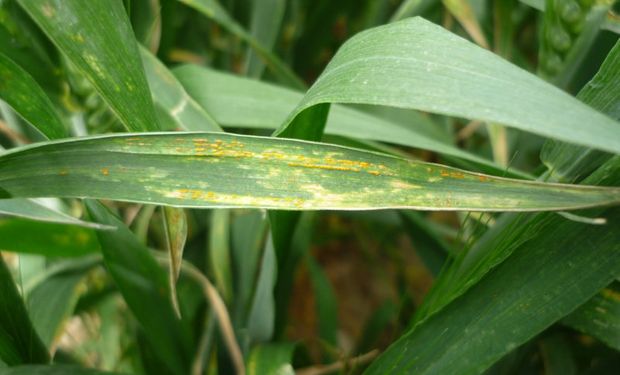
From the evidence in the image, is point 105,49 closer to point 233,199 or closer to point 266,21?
point 233,199

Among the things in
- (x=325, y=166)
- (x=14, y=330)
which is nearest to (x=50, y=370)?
(x=14, y=330)

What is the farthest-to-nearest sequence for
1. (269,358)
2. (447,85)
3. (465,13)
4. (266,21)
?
(266,21)
(465,13)
(269,358)
(447,85)

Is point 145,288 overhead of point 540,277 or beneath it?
beneath

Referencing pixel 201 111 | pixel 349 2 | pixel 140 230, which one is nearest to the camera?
pixel 201 111

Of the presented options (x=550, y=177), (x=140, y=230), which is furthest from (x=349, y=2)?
(x=550, y=177)

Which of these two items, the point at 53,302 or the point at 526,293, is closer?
the point at 526,293

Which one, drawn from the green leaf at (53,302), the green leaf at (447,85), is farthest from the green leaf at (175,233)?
the green leaf at (53,302)

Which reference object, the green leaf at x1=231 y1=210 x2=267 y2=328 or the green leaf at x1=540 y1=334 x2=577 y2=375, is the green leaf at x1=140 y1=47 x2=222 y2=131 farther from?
the green leaf at x1=540 y1=334 x2=577 y2=375

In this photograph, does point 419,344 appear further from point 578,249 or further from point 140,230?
point 140,230
